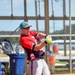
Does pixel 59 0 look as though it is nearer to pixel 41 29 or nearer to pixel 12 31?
pixel 41 29

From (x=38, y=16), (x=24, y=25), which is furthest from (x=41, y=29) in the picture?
(x=24, y=25)

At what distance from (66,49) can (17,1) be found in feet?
6.57

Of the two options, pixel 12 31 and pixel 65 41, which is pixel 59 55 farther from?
pixel 12 31

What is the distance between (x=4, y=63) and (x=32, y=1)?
77.4 inches

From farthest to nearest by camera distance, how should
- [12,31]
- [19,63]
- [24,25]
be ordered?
[12,31] → [19,63] → [24,25]

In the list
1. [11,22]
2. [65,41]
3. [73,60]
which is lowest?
[73,60]

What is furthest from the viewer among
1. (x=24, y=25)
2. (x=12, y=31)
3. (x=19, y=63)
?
(x=12, y=31)

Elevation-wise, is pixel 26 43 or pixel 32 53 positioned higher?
pixel 26 43

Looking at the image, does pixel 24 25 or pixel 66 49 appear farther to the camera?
pixel 66 49

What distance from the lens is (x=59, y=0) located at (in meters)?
8.54

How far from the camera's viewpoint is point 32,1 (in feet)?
27.5

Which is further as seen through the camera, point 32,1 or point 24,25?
point 32,1

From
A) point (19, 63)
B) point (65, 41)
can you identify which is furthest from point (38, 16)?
point (19, 63)

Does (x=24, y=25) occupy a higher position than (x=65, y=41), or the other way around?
(x=24, y=25)
